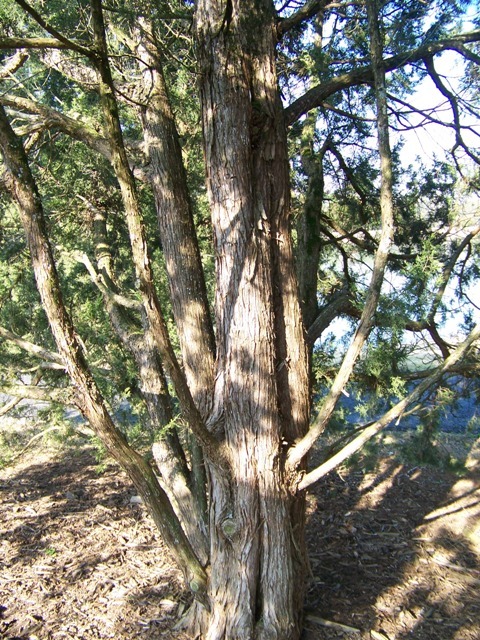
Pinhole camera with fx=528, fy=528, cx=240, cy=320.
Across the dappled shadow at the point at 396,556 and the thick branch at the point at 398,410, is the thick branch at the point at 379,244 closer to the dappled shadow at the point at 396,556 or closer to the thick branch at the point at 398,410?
the thick branch at the point at 398,410

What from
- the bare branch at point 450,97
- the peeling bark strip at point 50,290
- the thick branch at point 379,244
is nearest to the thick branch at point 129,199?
the peeling bark strip at point 50,290

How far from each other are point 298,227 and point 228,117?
6.37 feet

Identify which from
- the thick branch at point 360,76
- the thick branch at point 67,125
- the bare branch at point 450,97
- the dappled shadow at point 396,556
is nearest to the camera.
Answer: the dappled shadow at point 396,556

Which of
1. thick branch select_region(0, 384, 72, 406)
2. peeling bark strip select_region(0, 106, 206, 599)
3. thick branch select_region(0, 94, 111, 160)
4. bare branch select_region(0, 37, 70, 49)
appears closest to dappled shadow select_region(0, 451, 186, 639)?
thick branch select_region(0, 384, 72, 406)

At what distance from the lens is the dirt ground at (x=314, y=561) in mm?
4098

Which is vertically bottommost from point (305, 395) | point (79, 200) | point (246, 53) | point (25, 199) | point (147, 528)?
point (147, 528)

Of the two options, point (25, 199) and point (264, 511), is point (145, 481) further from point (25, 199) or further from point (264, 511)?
point (25, 199)

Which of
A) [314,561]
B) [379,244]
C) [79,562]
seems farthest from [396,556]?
[379,244]

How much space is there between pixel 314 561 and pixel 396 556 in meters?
0.82

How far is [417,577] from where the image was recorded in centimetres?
474

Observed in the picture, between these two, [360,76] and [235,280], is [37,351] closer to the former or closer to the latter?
[235,280]

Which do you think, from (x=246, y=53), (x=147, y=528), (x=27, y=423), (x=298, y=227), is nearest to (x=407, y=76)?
(x=298, y=227)

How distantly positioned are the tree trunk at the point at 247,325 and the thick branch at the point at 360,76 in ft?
2.35

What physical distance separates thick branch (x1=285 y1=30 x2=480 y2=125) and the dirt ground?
10.9ft
